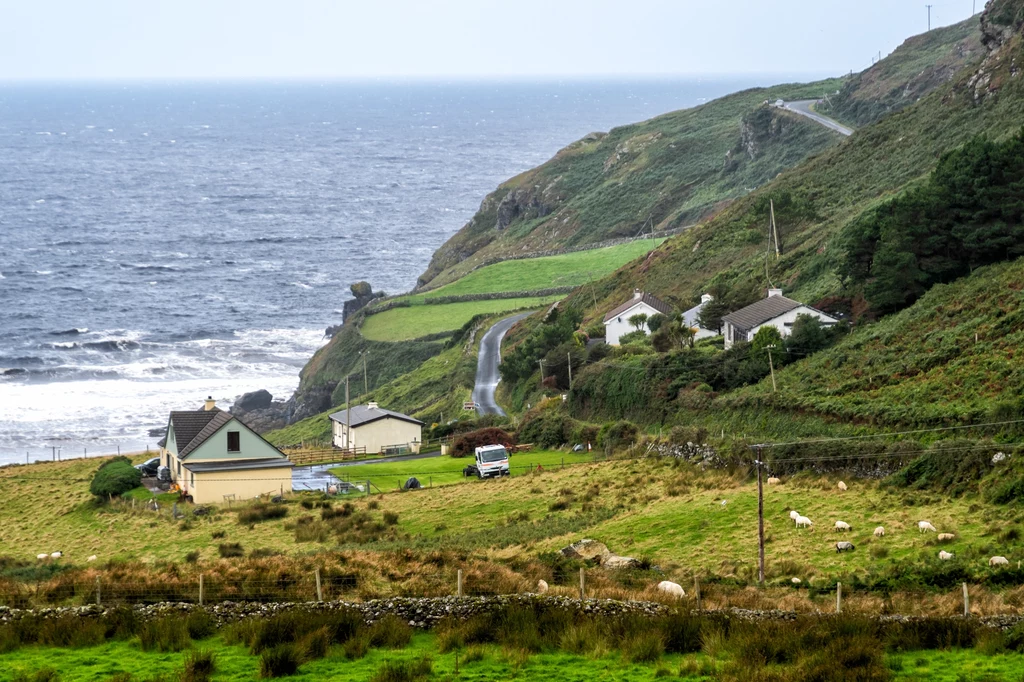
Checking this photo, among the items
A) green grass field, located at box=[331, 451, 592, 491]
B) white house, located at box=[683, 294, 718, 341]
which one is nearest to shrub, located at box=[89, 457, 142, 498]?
green grass field, located at box=[331, 451, 592, 491]

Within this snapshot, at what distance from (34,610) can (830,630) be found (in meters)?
15.1

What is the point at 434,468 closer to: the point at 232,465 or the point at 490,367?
the point at 232,465

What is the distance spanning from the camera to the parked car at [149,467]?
5556cm

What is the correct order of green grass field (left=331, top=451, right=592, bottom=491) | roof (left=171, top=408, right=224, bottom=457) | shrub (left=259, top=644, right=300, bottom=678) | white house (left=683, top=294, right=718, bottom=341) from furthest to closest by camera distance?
white house (left=683, top=294, right=718, bottom=341) → roof (left=171, top=408, right=224, bottom=457) → green grass field (left=331, top=451, right=592, bottom=491) → shrub (left=259, top=644, right=300, bottom=678)

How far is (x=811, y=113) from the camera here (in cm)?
15900

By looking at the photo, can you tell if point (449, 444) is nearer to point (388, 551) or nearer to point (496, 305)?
point (388, 551)

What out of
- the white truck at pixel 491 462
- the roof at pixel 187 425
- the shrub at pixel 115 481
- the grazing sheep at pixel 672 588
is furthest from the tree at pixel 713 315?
the grazing sheep at pixel 672 588

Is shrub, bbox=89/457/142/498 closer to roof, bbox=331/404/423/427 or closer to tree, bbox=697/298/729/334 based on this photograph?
roof, bbox=331/404/423/427

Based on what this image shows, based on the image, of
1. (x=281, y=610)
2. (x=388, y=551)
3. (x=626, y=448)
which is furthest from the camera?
(x=626, y=448)

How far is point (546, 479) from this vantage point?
48531 millimetres

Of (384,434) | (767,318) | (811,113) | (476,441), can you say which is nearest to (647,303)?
(767,318)

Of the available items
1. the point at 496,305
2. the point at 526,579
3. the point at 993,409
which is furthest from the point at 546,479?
the point at 496,305

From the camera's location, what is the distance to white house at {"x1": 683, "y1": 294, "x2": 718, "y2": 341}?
7247 centimetres

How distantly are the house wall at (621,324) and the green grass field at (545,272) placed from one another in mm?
33920
